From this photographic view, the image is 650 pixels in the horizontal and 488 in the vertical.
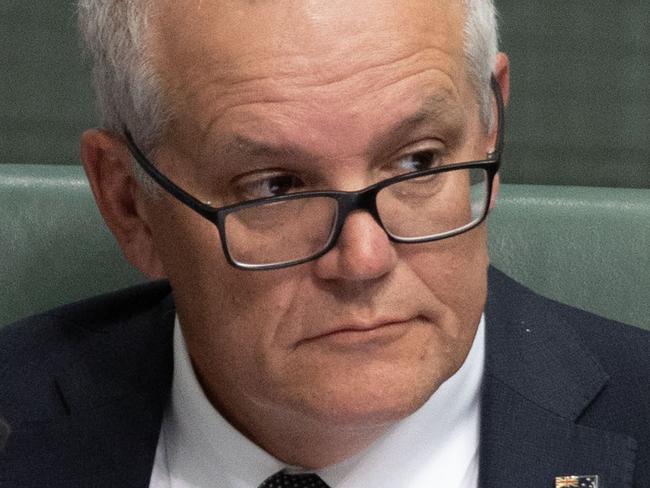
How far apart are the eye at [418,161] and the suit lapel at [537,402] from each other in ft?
1.04

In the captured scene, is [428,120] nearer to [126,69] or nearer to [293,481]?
[126,69]

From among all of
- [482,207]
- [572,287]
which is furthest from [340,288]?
[572,287]

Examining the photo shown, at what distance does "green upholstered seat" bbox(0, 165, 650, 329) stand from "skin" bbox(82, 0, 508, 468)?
1.43 ft

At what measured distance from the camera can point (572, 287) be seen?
182cm

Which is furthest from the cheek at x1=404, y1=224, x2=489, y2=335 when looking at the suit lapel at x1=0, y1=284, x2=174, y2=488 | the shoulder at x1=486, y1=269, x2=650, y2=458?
the suit lapel at x1=0, y1=284, x2=174, y2=488

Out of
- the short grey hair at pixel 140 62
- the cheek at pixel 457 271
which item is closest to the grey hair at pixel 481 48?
the short grey hair at pixel 140 62

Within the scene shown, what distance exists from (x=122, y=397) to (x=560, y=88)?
0.83m

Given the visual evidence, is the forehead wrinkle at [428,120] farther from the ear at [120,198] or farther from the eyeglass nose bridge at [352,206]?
the ear at [120,198]

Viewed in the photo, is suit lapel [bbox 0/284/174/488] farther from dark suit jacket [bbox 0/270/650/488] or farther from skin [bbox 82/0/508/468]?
skin [bbox 82/0/508/468]

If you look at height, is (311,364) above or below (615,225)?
above

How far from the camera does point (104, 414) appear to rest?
164 cm

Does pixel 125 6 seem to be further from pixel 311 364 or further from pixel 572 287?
pixel 572 287

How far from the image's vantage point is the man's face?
127 cm

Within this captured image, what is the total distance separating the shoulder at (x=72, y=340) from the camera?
1.69 metres
